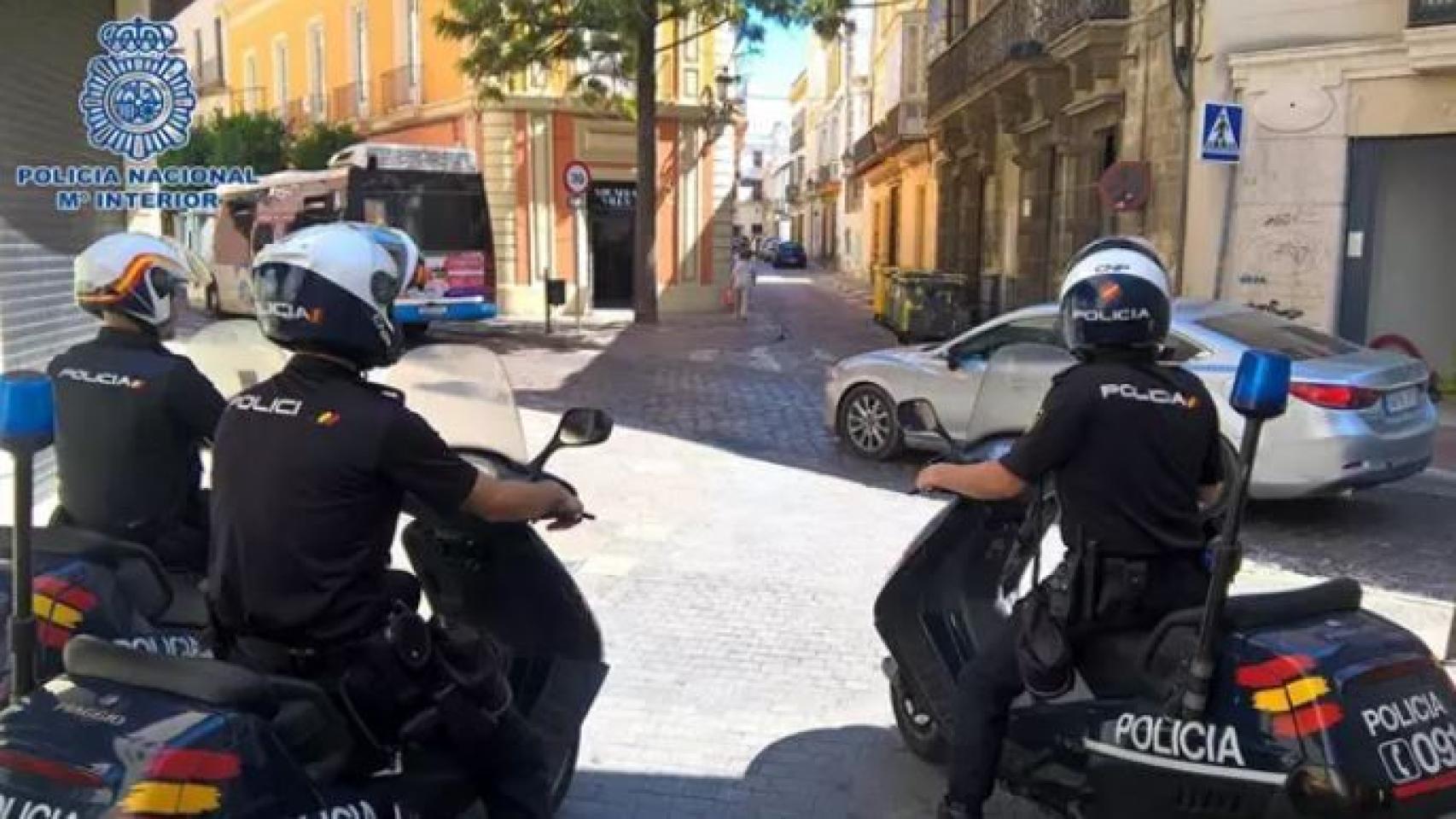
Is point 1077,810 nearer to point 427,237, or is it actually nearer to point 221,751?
point 221,751

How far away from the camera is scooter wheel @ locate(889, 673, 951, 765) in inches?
163

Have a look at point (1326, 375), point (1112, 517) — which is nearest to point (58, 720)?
point (1112, 517)

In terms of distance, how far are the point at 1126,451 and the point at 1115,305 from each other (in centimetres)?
35

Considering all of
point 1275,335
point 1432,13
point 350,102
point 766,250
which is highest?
point 350,102

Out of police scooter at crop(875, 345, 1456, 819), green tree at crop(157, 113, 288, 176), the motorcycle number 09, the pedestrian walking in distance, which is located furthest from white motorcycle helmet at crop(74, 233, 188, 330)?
green tree at crop(157, 113, 288, 176)

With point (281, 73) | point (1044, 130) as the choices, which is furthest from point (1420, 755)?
point (281, 73)

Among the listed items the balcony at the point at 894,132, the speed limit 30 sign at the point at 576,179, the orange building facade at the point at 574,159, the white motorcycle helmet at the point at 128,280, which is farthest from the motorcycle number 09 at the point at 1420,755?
the balcony at the point at 894,132

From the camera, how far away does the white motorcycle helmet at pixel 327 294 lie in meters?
2.55

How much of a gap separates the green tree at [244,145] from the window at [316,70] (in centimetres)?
123

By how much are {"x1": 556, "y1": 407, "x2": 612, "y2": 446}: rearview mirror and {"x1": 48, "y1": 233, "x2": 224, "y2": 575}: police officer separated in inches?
41.9

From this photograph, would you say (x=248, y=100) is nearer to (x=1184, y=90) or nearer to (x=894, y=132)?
(x=894, y=132)

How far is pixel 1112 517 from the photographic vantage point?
305cm

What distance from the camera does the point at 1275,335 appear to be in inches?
321

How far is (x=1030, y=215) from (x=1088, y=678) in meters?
18.9
